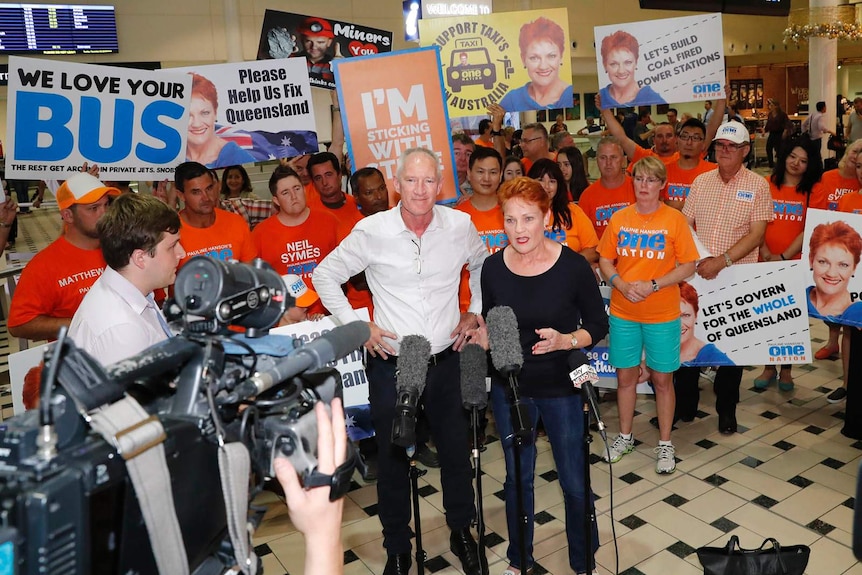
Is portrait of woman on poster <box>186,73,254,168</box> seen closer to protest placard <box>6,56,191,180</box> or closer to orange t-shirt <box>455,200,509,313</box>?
protest placard <box>6,56,191,180</box>

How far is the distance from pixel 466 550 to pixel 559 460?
0.66 m

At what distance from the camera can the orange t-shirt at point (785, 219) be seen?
509cm

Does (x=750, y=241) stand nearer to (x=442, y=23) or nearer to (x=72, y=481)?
(x=442, y=23)

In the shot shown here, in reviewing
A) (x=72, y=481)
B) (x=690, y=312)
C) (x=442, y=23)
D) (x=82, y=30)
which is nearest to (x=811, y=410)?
(x=690, y=312)

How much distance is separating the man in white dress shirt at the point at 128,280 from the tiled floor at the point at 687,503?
1734 mm

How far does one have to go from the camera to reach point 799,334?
4730 millimetres

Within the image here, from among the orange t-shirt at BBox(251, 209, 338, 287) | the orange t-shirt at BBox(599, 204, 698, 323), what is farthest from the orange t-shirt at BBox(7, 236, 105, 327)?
the orange t-shirt at BBox(599, 204, 698, 323)

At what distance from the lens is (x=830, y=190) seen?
5117 millimetres

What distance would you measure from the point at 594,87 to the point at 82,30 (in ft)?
48.6

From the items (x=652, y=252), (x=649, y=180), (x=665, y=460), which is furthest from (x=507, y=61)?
(x=665, y=460)

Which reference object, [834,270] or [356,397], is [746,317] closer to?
[834,270]

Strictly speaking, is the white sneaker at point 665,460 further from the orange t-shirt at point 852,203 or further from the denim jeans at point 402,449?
the orange t-shirt at point 852,203

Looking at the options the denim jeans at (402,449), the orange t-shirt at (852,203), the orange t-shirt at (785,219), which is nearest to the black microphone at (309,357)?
the denim jeans at (402,449)

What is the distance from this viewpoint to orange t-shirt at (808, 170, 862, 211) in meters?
5.08
